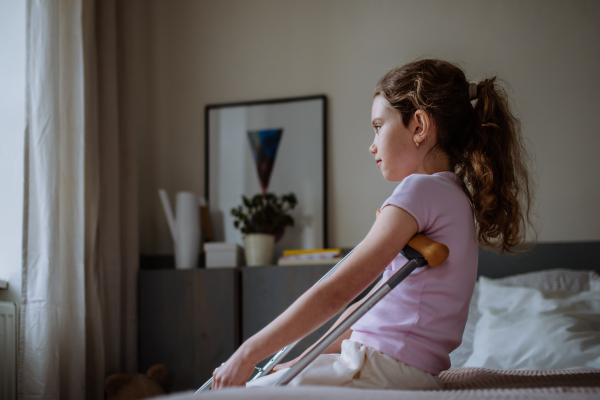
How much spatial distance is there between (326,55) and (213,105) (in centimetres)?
73

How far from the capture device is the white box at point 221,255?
2.65 m

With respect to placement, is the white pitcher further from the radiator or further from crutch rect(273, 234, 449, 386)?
crutch rect(273, 234, 449, 386)

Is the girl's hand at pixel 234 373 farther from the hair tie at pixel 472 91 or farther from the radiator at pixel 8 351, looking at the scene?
the radiator at pixel 8 351

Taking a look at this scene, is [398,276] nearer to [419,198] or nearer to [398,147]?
[419,198]

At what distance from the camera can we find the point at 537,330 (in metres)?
1.87

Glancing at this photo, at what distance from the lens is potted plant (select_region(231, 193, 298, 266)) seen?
8.64ft

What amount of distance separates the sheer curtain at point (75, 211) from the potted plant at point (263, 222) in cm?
58

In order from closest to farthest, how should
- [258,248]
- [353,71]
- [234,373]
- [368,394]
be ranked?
[368,394], [234,373], [258,248], [353,71]

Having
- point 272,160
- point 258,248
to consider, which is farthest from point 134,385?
point 272,160

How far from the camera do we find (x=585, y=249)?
2.44 meters

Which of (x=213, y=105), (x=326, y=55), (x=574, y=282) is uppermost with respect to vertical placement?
(x=326, y=55)

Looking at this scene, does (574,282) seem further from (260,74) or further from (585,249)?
(260,74)

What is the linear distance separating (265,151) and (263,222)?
46cm

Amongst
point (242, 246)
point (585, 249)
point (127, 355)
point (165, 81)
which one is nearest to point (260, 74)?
point (165, 81)
